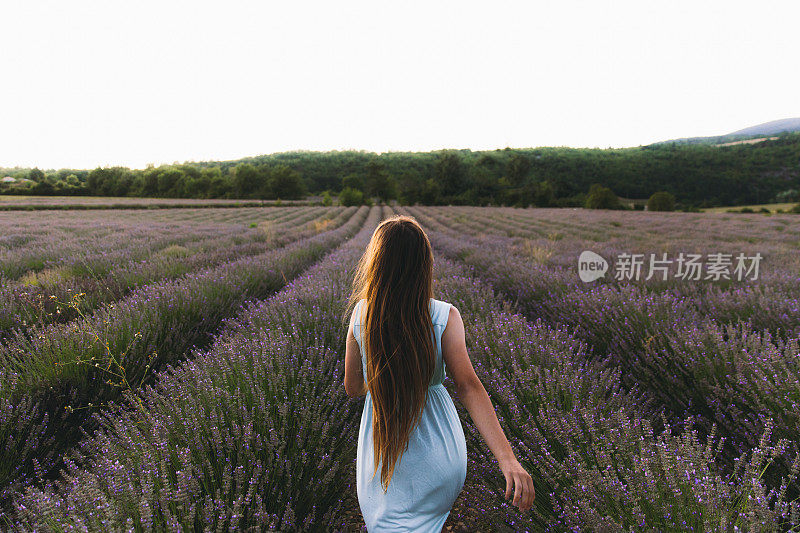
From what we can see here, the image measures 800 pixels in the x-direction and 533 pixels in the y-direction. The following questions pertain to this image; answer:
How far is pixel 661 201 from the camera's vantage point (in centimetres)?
1648

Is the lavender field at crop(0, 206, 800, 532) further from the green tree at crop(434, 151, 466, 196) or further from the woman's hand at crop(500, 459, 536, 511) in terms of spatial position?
the green tree at crop(434, 151, 466, 196)

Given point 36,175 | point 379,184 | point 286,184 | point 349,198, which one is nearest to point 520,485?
point 36,175

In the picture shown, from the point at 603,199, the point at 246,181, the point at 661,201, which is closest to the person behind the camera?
the point at 661,201

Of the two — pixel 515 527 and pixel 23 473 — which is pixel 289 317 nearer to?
pixel 23 473

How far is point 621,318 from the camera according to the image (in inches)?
120

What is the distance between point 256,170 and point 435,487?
219ft

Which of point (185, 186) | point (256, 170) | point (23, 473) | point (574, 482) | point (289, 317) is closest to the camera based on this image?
point (574, 482)

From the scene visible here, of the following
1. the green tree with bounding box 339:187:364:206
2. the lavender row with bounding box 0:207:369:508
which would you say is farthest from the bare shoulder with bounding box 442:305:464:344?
the green tree with bounding box 339:187:364:206

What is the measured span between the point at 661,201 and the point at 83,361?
19.8m

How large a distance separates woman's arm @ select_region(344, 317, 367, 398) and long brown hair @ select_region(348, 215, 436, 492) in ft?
0.28

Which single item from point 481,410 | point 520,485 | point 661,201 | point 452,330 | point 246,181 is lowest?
point 661,201

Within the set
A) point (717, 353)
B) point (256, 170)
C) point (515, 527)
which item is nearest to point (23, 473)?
point (515, 527)

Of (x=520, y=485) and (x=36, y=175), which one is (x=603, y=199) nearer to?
(x=520, y=485)

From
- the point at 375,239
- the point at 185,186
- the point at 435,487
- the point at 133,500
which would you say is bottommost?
the point at 435,487
